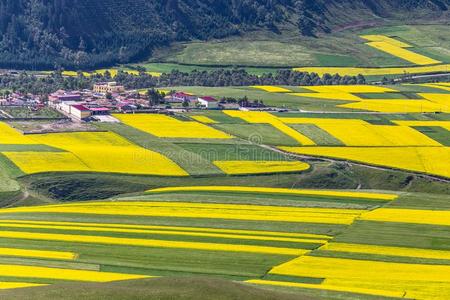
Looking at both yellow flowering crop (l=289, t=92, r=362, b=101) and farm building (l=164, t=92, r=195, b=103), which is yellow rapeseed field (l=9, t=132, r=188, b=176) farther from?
yellow flowering crop (l=289, t=92, r=362, b=101)

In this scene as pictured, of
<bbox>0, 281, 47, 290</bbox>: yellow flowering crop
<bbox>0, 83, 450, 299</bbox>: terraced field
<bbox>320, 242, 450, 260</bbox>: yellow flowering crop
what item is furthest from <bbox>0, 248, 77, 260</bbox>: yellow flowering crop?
<bbox>320, 242, 450, 260</bbox>: yellow flowering crop

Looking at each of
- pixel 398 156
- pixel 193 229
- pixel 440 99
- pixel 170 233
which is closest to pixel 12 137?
pixel 398 156

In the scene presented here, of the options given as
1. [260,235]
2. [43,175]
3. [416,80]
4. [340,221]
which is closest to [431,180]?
[340,221]

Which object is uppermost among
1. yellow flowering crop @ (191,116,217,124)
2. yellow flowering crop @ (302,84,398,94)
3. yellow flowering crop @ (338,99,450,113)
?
yellow flowering crop @ (191,116,217,124)

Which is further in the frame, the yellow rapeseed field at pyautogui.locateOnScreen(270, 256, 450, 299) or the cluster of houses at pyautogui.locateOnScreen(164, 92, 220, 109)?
the cluster of houses at pyautogui.locateOnScreen(164, 92, 220, 109)

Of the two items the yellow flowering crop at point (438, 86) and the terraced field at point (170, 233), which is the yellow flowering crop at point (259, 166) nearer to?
the terraced field at point (170, 233)

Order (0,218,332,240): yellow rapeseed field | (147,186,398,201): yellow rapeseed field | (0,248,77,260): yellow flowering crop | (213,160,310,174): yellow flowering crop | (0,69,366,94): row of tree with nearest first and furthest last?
(0,248,77,260): yellow flowering crop
(0,218,332,240): yellow rapeseed field
(147,186,398,201): yellow rapeseed field
(213,160,310,174): yellow flowering crop
(0,69,366,94): row of tree

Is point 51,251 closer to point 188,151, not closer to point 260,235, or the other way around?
point 260,235
